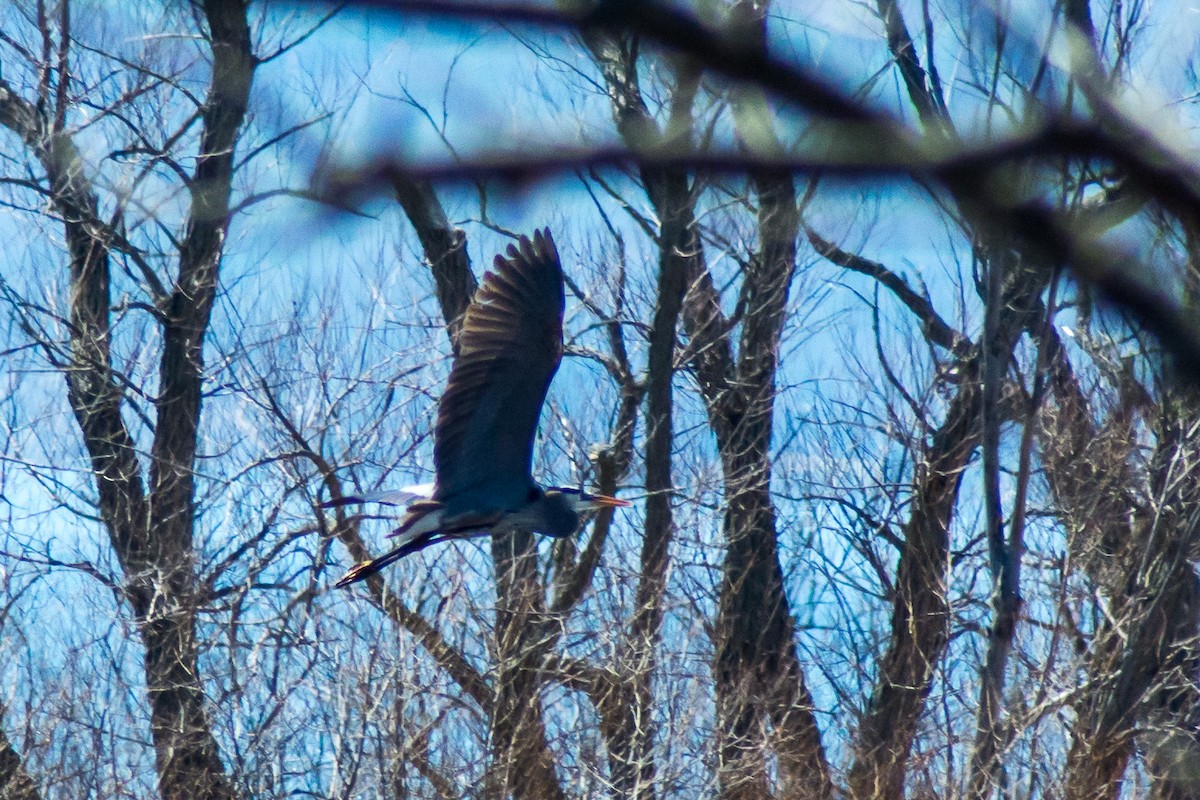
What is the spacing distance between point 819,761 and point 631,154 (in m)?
12.2

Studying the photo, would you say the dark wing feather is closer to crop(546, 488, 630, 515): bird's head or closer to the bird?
the bird

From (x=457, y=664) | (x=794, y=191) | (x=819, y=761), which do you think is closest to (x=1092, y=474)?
(x=819, y=761)

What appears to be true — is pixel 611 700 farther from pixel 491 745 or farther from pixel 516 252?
pixel 516 252

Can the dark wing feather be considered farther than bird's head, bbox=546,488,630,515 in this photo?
No

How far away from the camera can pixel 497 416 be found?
30.7 ft

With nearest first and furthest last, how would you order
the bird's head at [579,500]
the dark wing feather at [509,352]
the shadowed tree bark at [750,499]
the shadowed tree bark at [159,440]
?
the dark wing feather at [509,352] → the bird's head at [579,500] → the shadowed tree bark at [159,440] → the shadowed tree bark at [750,499]

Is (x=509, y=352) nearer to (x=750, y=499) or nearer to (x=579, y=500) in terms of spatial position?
(x=579, y=500)

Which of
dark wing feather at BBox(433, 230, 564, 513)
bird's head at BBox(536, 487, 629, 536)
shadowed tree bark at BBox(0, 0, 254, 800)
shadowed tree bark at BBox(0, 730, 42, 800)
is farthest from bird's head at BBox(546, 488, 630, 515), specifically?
shadowed tree bark at BBox(0, 730, 42, 800)

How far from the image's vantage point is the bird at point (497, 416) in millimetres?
9062

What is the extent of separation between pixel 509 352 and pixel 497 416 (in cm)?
48

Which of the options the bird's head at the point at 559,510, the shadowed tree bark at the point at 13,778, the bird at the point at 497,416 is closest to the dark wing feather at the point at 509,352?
the bird at the point at 497,416

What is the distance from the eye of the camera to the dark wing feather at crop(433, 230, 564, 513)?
9055mm

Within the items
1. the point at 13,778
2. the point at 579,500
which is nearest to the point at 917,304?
the point at 579,500

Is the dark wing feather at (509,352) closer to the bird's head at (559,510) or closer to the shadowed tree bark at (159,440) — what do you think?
the bird's head at (559,510)
